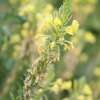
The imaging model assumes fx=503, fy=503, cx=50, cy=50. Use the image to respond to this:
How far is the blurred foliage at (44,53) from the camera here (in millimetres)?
1563

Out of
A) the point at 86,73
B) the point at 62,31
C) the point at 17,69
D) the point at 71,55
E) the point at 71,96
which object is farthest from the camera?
the point at 86,73

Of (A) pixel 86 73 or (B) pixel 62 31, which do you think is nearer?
(B) pixel 62 31

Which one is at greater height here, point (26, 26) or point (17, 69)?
point (26, 26)

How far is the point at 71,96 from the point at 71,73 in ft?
1.80

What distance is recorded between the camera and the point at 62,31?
5.11 feet

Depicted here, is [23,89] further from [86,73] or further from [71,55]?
[86,73]

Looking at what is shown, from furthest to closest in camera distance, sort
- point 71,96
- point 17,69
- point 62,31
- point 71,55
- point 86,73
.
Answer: point 86,73, point 71,55, point 17,69, point 71,96, point 62,31

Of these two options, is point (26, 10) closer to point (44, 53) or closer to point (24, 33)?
point (24, 33)

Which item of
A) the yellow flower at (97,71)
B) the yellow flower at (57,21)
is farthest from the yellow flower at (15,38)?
the yellow flower at (57,21)

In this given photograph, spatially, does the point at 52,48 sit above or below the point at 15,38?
below

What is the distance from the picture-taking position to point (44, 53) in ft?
5.11

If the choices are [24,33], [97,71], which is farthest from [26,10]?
[97,71]

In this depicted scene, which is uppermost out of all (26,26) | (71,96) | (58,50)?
(26,26)

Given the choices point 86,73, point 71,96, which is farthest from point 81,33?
point 71,96
